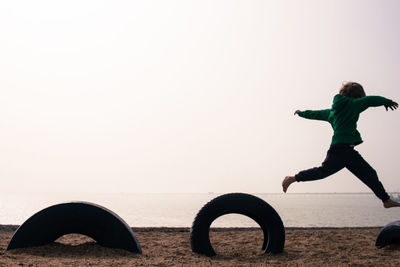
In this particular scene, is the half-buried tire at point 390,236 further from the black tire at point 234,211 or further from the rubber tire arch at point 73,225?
the rubber tire arch at point 73,225

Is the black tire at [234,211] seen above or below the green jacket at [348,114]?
below

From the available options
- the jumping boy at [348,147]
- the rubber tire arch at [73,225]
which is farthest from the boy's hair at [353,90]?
the rubber tire arch at [73,225]

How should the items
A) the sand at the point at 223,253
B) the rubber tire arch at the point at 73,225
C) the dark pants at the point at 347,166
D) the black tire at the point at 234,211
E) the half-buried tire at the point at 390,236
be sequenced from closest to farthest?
1. the sand at the point at 223,253
2. the dark pants at the point at 347,166
3. the rubber tire arch at the point at 73,225
4. the black tire at the point at 234,211
5. the half-buried tire at the point at 390,236

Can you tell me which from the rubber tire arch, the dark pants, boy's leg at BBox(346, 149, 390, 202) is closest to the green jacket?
the dark pants

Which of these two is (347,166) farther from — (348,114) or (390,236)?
(390,236)

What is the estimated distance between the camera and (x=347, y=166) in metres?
7.07

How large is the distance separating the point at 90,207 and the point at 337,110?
4.65m

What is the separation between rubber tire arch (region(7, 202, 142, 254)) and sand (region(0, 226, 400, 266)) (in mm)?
163

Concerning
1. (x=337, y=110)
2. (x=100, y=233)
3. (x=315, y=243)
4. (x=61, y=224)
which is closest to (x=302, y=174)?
(x=337, y=110)

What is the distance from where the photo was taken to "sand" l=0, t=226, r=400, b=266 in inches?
257

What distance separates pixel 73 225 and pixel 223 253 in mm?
2782

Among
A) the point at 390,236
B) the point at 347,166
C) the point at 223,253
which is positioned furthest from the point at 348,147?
the point at 223,253

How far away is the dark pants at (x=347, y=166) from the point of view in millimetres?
7020

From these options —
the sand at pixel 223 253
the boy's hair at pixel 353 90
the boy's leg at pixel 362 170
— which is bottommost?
the sand at pixel 223 253
